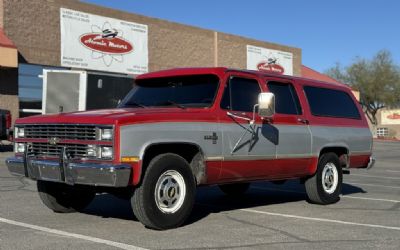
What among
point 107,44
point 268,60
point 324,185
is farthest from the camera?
point 268,60

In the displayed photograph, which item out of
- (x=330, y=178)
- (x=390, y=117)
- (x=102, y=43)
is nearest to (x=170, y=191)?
(x=330, y=178)

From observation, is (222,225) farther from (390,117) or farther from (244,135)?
(390,117)

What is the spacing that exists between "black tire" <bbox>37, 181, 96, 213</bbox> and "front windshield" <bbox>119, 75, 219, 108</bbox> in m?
1.39

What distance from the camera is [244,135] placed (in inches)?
301

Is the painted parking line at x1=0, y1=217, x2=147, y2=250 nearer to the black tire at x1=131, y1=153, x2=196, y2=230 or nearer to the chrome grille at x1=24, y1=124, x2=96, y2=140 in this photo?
the black tire at x1=131, y1=153, x2=196, y2=230

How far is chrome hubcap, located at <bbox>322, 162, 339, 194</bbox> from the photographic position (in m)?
9.32

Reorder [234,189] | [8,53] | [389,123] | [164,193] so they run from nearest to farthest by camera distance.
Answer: [164,193], [234,189], [8,53], [389,123]

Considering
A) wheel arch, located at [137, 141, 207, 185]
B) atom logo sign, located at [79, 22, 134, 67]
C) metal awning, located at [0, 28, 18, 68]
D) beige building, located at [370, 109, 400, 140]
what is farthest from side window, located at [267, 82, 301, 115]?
beige building, located at [370, 109, 400, 140]

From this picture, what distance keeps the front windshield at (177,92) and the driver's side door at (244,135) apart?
24cm

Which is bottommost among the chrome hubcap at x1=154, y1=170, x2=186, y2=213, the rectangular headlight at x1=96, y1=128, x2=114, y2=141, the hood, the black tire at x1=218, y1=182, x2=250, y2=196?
the black tire at x1=218, y1=182, x2=250, y2=196

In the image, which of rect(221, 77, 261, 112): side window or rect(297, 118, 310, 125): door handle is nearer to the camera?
rect(221, 77, 261, 112): side window

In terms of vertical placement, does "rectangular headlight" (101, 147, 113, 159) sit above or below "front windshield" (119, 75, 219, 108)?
below

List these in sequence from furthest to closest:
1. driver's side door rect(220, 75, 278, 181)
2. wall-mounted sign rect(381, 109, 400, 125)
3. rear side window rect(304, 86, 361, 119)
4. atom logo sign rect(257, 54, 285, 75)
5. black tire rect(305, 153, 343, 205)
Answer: wall-mounted sign rect(381, 109, 400, 125), atom logo sign rect(257, 54, 285, 75), rear side window rect(304, 86, 361, 119), black tire rect(305, 153, 343, 205), driver's side door rect(220, 75, 278, 181)

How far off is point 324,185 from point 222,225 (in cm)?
291
